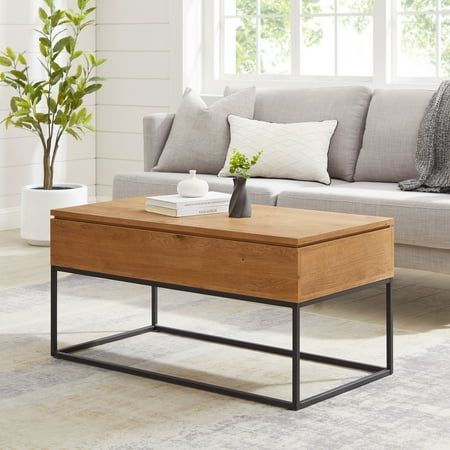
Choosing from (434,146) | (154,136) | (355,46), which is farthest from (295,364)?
(355,46)

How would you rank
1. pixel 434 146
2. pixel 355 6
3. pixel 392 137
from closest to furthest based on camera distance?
pixel 434 146
pixel 392 137
pixel 355 6

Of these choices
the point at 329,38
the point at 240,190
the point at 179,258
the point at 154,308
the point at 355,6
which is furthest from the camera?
the point at 329,38

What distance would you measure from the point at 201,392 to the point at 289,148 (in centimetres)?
193

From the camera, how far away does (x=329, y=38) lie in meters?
5.75

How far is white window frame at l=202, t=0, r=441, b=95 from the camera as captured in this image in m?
5.43

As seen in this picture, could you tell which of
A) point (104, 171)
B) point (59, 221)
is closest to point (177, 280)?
point (59, 221)

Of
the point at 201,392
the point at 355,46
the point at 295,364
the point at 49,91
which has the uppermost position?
the point at 355,46

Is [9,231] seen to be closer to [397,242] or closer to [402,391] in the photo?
[397,242]

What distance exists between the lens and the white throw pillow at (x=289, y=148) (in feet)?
15.3

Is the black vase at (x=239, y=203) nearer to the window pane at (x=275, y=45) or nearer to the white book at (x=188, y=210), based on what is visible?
the white book at (x=188, y=210)

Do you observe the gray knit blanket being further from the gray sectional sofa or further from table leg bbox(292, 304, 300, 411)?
table leg bbox(292, 304, 300, 411)

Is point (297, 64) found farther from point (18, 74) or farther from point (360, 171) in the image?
point (18, 74)

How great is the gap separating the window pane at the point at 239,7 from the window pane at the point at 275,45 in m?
0.11

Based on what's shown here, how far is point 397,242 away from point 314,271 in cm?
116
